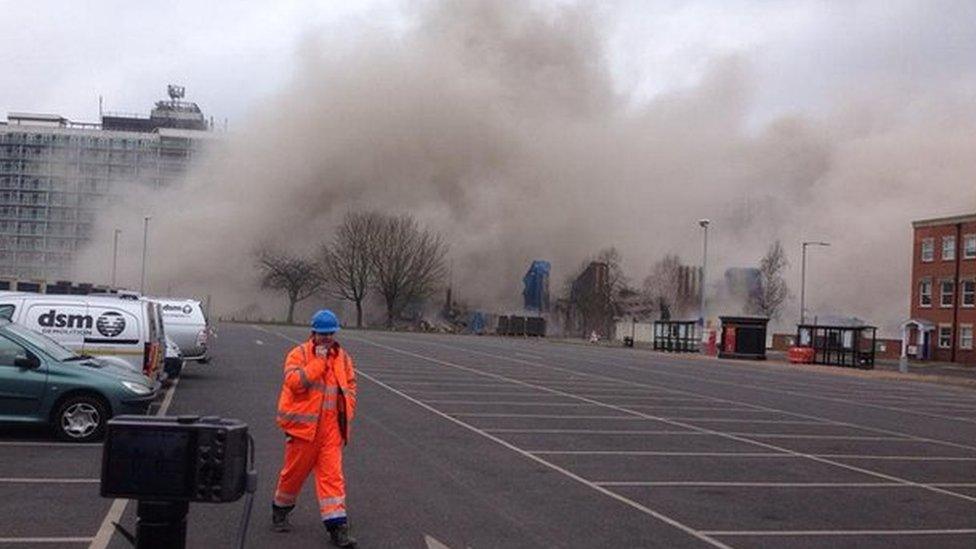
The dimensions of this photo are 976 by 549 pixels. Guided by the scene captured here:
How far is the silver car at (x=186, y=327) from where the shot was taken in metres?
20.3

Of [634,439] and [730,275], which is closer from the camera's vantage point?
[634,439]

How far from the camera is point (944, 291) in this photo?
52.6 m

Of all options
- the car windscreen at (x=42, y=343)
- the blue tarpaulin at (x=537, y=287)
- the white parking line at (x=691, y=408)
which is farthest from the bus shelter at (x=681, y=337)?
the car windscreen at (x=42, y=343)

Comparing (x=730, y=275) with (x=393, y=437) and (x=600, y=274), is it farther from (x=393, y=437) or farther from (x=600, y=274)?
(x=393, y=437)

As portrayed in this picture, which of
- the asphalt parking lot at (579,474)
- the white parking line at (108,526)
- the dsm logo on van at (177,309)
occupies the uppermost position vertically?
the dsm logo on van at (177,309)

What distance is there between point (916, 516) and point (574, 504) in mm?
2610

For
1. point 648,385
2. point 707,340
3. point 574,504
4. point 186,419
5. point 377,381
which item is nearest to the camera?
point 186,419

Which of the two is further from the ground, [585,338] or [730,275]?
[730,275]

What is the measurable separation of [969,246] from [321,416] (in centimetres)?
5118

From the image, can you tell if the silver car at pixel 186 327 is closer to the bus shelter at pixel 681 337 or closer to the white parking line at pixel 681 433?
the white parking line at pixel 681 433

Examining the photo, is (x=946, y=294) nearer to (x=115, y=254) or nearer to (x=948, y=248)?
(x=948, y=248)

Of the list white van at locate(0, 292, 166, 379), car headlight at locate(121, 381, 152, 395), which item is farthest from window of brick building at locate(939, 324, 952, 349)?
car headlight at locate(121, 381, 152, 395)

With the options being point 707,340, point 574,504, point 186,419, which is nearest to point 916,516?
point 574,504

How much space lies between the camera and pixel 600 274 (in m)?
70.4
